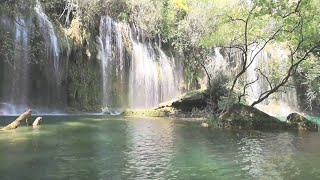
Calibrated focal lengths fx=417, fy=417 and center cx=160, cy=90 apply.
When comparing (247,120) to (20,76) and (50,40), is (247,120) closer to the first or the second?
(50,40)

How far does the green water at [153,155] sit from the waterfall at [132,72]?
18976mm

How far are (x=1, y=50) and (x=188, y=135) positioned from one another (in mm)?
9166

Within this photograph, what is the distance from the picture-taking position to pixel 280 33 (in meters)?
22.2

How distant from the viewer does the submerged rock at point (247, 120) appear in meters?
21.5

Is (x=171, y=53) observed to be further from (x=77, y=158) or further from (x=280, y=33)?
(x=77, y=158)

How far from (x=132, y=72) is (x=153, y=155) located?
26.8m

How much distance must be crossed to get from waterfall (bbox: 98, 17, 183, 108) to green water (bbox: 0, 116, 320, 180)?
62.3ft

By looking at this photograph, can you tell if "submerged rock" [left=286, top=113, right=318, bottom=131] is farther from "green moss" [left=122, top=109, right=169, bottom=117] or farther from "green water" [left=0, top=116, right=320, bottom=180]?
"green moss" [left=122, top=109, right=169, bottom=117]

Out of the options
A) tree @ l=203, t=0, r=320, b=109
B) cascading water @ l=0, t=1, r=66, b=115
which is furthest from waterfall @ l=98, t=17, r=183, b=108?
tree @ l=203, t=0, r=320, b=109

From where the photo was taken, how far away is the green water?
997 centimetres

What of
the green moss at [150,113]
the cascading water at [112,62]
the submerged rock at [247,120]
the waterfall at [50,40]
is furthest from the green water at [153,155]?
the cascading water at [112,62]

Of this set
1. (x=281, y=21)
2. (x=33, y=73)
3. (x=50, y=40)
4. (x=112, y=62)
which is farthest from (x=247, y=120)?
(x=112, y=62)

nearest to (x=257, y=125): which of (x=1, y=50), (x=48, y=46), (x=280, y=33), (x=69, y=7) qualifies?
(x=280, y=33)

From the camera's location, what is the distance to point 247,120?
70.8 ft
